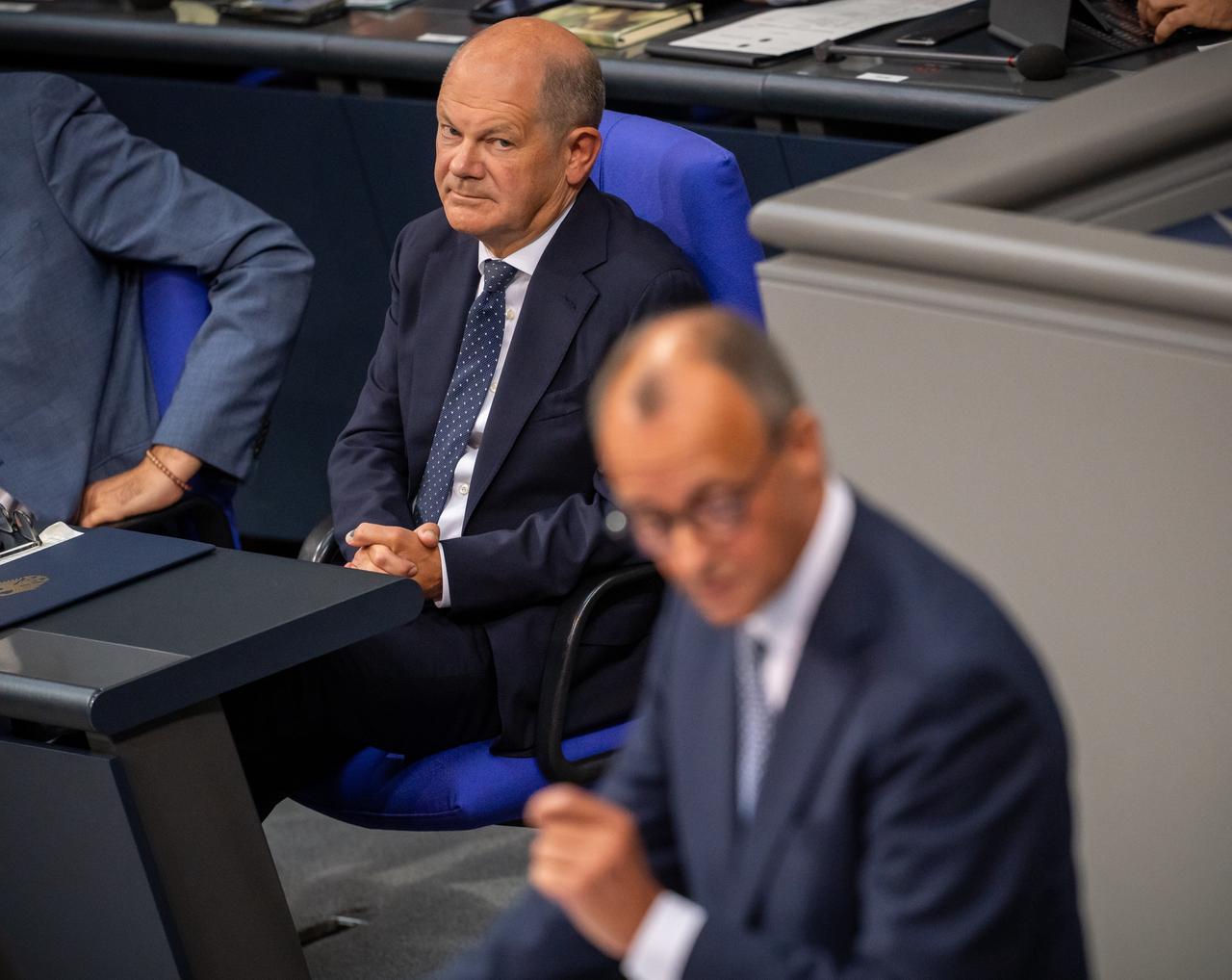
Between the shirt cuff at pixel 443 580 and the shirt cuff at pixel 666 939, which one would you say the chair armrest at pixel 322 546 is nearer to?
the shirt cuff at pixel 443 580

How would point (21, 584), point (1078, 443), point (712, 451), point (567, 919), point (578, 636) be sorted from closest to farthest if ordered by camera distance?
point (712, 451) < point (567, 919) < point (1078, 443) < point (21, 584) < point (578, 636)

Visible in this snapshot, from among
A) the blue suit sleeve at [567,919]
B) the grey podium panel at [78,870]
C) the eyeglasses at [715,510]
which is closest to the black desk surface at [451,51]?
the grey podium panel at [78,870]

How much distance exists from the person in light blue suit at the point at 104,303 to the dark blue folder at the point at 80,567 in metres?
0.48

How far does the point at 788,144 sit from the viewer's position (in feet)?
10.2

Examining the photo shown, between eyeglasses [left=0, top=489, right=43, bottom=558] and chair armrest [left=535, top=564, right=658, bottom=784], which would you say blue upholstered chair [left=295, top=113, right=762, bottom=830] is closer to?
chair armrest [left=535, top=564, right=658, bottom=784]

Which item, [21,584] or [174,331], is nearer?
[21,584]

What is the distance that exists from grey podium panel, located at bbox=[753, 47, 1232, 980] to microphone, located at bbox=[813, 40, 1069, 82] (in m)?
1.21

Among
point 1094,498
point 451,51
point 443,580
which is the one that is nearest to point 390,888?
point 443,580

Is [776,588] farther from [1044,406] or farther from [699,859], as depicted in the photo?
[1044,406]

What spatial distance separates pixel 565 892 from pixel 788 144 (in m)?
2.11

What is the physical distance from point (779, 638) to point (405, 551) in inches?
47.3

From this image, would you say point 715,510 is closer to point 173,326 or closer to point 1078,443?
point 1078,443

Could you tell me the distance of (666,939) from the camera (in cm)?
122

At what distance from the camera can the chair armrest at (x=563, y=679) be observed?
2215mm
